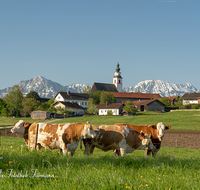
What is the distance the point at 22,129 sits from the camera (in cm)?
1434

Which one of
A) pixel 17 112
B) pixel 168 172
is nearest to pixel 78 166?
pixel 168 172

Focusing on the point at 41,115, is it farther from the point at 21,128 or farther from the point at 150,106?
the point at 21,128

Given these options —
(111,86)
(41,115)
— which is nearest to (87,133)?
(41,115)

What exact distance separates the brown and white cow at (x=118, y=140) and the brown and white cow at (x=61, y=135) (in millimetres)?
931

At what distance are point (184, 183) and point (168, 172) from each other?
1.08 metres

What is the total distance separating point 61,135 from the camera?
1198 centimetres

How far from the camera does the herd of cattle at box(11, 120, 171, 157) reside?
470 inches

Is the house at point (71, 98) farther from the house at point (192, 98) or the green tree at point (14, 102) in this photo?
the house at point (192, 98)

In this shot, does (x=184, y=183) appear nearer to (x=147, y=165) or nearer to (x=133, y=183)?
(x=133, y=183)

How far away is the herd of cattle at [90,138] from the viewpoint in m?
11.9

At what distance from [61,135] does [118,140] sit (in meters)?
3.08

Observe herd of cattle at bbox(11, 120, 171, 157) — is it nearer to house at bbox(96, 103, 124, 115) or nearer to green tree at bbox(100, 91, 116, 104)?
house at bbox(96, 103, 124, 115)

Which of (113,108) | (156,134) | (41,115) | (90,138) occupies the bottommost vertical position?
(41,115)

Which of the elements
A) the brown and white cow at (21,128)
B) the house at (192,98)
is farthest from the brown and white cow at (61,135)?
the house at (192,98)
